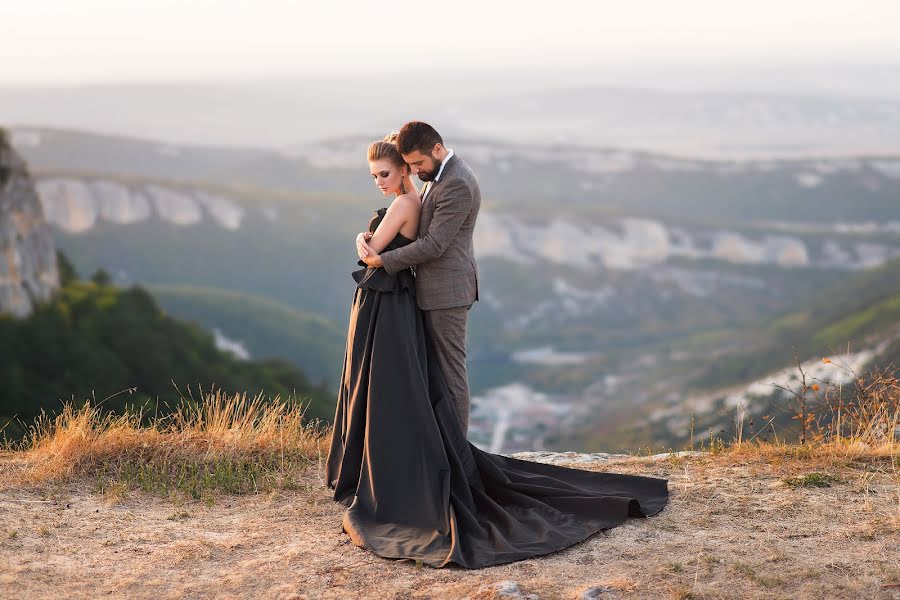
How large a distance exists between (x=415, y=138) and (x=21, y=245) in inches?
1952

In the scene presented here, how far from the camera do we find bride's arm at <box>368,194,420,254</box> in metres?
6.18

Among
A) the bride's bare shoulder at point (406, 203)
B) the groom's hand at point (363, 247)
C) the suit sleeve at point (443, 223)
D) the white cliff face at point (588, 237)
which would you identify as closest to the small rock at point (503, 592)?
the suit sleeve at point (443, 223)

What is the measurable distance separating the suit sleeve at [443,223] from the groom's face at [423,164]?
0.52ft

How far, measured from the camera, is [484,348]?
12312 cm

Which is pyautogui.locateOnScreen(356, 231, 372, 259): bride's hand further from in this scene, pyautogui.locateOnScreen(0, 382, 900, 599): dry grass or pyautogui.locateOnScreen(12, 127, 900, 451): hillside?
pyautogui.locateOnScreen(12, 127, 900, 451): hillside

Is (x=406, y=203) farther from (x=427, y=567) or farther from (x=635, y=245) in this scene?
(x=635, y=245)

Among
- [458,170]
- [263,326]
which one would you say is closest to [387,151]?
[458,170]

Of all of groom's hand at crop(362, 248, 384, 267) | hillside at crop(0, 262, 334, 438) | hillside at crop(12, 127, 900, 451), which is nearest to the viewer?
groom's hand at crop(362, 248, 384, 267)

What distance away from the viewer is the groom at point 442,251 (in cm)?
604

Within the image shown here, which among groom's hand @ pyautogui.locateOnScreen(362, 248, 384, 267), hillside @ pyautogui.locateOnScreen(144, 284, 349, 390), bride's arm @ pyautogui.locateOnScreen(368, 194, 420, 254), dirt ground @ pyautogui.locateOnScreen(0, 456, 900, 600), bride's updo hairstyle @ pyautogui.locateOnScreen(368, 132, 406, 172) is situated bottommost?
hillside @ pyautogui.locateOnScreen(144, 284, 349, 390)

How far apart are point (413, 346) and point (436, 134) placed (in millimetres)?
1395

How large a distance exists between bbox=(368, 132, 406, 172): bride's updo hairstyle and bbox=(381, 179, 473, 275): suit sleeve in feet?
1.18

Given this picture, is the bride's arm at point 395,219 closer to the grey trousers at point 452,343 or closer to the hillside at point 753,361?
the grey trousers at point 452,343

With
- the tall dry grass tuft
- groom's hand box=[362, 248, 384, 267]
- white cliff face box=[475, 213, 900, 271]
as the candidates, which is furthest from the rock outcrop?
white cliff face box=[475, 213, 900, 271]
